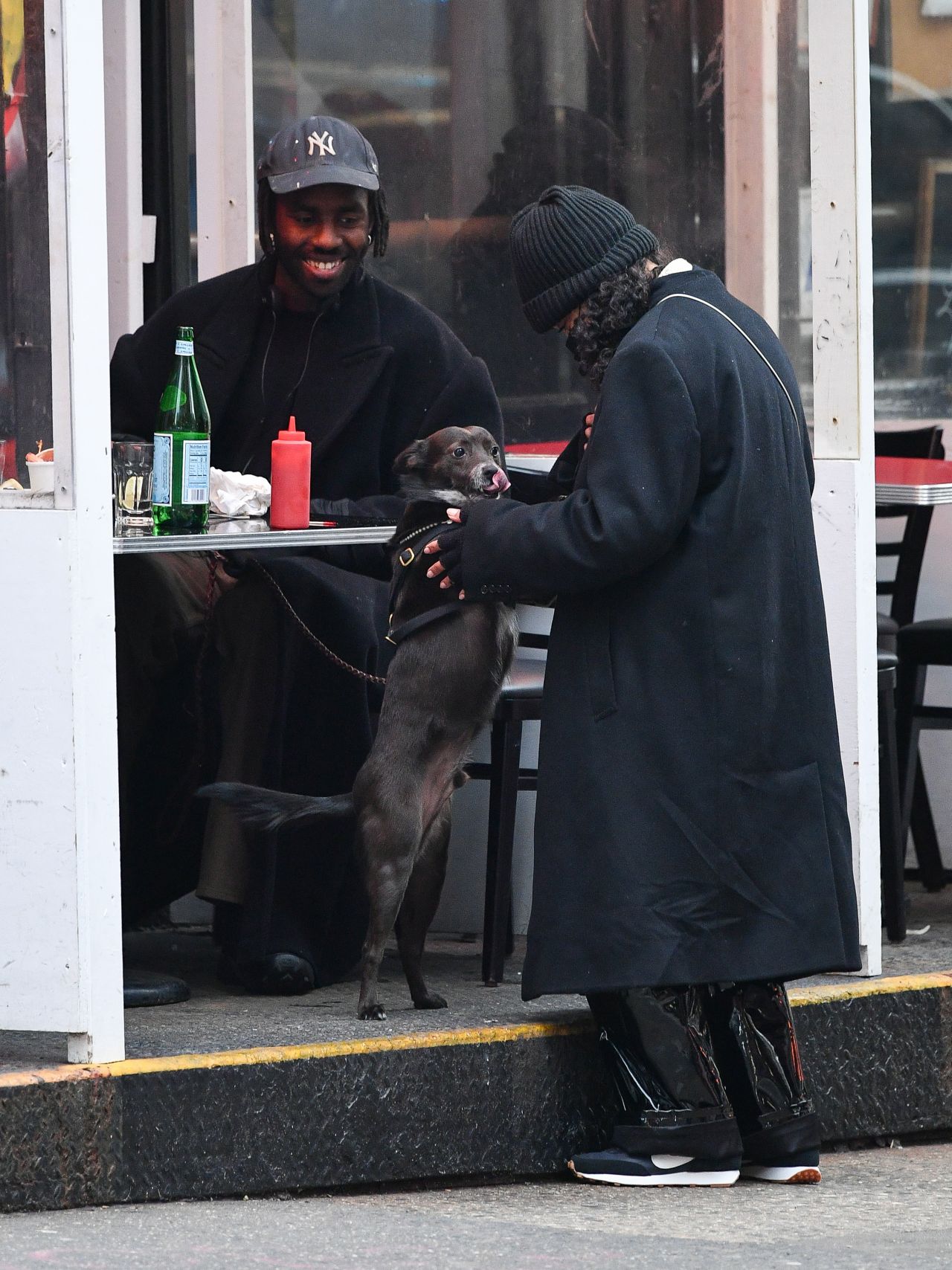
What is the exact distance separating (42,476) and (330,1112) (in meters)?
1.35

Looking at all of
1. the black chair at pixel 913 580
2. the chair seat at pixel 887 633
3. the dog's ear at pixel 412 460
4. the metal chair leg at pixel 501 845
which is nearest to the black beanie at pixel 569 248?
→ the dog's ear at pixel 412 460

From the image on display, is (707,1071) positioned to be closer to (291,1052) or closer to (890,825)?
(291,1052)

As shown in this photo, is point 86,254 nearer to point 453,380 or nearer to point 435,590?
point 435,590

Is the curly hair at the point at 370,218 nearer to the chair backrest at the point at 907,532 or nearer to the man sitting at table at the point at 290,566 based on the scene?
the man sitting at table at the point at 290,566

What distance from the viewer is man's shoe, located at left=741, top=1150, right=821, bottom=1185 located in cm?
441

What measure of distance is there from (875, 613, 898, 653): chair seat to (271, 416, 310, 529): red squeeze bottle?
6.30 ft

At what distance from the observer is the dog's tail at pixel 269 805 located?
459cm

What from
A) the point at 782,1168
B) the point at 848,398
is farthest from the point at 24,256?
the point at 782,1168

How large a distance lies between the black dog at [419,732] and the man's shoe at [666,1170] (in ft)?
2.04

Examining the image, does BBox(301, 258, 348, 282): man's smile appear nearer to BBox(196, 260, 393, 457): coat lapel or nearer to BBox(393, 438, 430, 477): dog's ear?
BBox(196, 260, 393, 457): coat lapel

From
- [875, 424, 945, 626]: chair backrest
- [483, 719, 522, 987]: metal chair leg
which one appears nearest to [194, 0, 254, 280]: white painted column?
[875, 424, 945, 626]: chair backrest

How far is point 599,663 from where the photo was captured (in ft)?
13.9

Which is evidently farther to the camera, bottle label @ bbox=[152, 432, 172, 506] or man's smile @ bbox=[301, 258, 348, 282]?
man's smile @ bbox=[301, 258, 348, 282]

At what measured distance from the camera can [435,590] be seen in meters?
4.68
